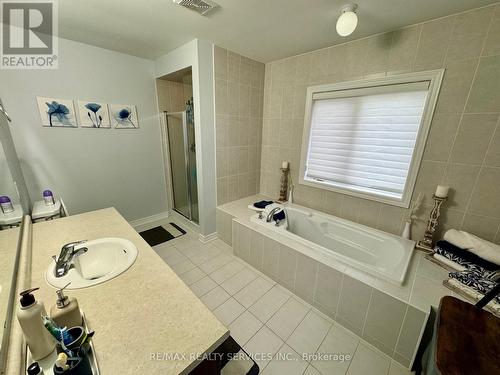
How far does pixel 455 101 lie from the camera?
1.49 m

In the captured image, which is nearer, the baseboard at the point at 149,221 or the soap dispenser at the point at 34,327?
the soap dispenser at the point at 34,327

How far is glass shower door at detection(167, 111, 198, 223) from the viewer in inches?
103

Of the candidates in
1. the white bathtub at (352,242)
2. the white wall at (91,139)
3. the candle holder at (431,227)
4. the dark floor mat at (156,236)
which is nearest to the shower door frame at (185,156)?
the white wall at (91,139)

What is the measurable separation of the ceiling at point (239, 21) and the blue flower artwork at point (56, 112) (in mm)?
627

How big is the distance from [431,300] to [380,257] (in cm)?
63

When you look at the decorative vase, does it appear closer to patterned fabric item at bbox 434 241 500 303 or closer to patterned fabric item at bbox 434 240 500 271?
patterned fabric item at bbox 434 240 500 271

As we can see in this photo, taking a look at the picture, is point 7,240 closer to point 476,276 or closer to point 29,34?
point 29,34

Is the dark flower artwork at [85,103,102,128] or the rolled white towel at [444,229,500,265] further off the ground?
the dark flower artwork at [85,103,102,128]

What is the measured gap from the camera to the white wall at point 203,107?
2.04 metres

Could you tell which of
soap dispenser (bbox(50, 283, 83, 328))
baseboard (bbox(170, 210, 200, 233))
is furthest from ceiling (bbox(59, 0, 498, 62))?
baseboard (bbox(170, 210, 200, 233))

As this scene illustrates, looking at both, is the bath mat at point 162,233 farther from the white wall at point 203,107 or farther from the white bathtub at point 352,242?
the white bathtub at point 352,242

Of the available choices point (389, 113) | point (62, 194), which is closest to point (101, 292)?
point (62, 194)

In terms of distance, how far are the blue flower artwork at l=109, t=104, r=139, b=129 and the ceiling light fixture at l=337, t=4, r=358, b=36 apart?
2.41 metres

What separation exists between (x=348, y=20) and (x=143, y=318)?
2006 millimetres
